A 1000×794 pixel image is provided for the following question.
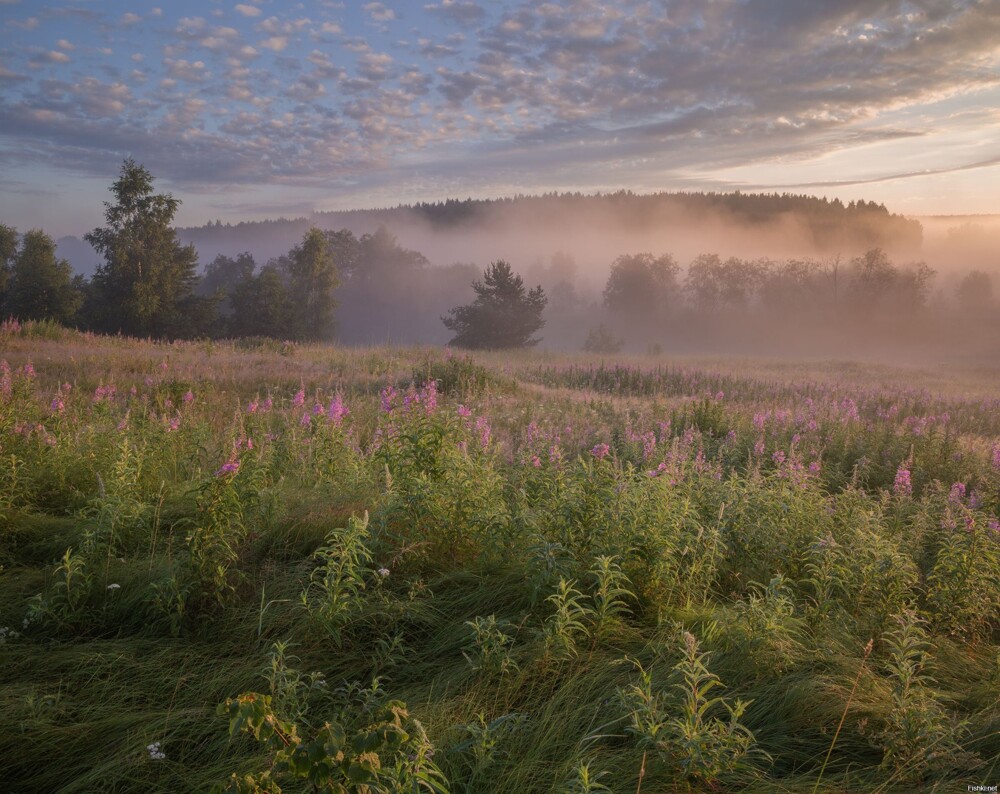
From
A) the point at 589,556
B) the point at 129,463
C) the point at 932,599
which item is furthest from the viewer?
the point at 129,463

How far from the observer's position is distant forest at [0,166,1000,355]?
4091 centimetres

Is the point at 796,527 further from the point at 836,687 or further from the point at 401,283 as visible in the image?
the point at 401,283

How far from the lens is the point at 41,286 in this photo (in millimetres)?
41125

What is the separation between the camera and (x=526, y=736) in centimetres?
279

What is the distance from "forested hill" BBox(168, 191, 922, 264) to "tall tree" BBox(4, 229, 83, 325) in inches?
3480

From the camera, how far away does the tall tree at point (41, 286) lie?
41.1 m

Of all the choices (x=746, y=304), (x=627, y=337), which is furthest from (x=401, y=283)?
(x=746, y=304)

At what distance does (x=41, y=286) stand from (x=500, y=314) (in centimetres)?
3019

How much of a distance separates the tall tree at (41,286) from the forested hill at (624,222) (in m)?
88.4

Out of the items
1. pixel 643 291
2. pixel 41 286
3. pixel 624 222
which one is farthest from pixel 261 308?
pixel 624 222

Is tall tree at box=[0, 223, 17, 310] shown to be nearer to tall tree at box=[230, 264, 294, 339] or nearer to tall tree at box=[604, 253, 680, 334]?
tall tree at box=[230, 264, 294, 339]

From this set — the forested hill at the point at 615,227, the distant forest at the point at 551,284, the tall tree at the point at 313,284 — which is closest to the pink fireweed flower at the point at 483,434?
the distant forest at the point at 551,284

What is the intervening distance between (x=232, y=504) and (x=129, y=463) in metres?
2.37

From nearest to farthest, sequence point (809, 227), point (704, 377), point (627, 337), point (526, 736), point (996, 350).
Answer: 1. point (526, 736)
2. point (704, 377)
3. point (996, 350)
4. point (627, 337)
5. point (809, 227)
